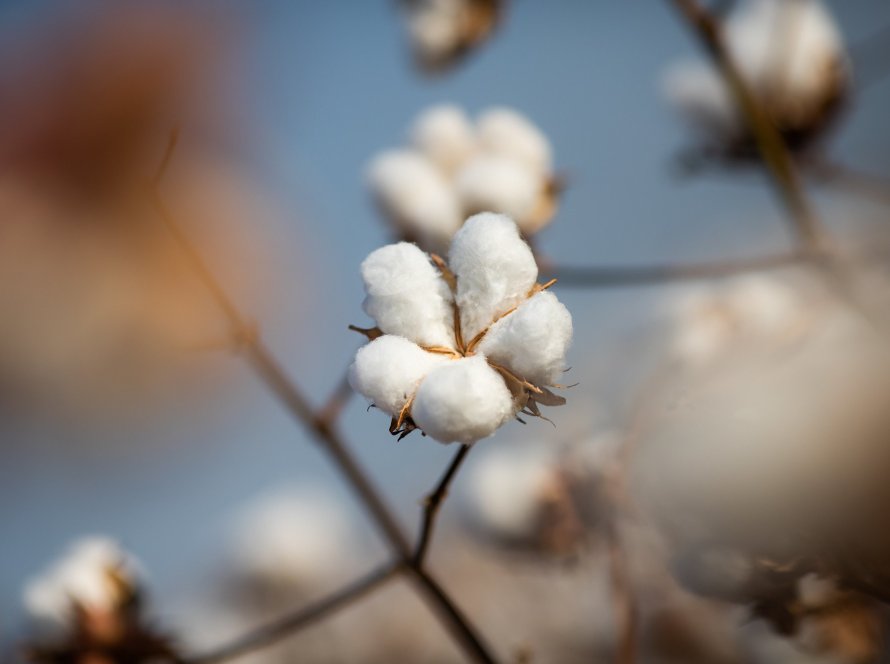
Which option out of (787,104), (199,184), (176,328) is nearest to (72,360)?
(176,328)

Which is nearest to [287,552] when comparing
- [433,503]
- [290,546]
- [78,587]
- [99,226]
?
[290,546]

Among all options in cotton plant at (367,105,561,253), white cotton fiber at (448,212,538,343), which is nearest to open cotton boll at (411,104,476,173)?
cotton plant at (367,105,561,253)

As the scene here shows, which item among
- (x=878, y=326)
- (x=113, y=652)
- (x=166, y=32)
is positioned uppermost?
(x=166, y=32)

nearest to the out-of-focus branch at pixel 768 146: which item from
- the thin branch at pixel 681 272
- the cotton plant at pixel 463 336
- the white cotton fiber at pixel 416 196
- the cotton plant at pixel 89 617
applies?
the thin branch at pixel 681 272

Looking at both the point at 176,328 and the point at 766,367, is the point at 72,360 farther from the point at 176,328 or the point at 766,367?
the point at 766,367

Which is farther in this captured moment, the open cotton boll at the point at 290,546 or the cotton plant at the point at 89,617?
the open cotton boll at the point at 290,546

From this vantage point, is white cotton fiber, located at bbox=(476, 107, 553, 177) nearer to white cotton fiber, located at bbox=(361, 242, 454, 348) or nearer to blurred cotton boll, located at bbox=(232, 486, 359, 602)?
white cotton fiber, located at bbox=(361, 242, 454, 348)

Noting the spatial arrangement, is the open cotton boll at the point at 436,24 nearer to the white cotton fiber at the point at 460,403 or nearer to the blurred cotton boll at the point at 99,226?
the white cotton fiber at the point at 460,403
